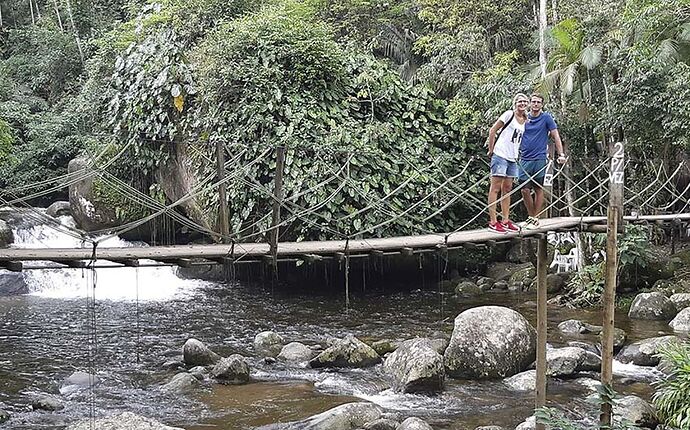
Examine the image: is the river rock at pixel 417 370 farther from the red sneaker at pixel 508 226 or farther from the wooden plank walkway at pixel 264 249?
the red sneaker at pixel 508 226

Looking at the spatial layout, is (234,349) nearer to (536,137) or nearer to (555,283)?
(536,137)

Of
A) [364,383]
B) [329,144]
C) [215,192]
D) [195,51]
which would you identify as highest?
[195,51]

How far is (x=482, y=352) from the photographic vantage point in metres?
7.70

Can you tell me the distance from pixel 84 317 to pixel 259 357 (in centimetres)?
337

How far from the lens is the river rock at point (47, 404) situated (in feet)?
22.4

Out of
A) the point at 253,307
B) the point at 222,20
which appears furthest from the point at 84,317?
the point at 222,20

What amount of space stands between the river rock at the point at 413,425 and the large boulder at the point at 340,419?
304mm

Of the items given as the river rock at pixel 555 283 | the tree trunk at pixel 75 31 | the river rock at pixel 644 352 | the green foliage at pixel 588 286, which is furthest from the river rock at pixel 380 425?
the tree trunk at pixel 75 31

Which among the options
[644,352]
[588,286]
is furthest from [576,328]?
[588,286]

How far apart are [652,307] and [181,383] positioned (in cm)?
631

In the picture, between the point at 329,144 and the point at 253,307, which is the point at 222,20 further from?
the point at 253,307

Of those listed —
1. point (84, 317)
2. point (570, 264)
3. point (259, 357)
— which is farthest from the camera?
point (570, 264)

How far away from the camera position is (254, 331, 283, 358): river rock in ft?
28.7

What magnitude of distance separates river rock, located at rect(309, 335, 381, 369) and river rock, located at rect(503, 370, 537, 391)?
1.49 m
